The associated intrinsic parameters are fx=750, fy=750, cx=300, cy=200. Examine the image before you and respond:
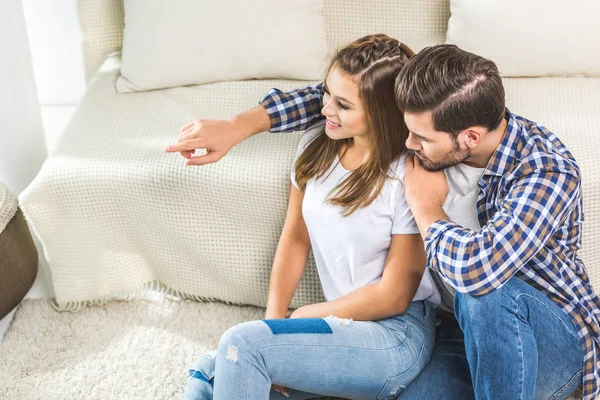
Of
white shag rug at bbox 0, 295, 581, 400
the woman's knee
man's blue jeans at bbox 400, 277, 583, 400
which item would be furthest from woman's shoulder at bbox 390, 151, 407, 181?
white shag rug at bbox 0, 295, 581, 400

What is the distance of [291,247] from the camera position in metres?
1.68

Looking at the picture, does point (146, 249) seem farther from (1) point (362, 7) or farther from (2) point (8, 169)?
(1) point (362, 7)

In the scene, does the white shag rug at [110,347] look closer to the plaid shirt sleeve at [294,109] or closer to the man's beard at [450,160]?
the plaid shirt sleeve at [294,109]

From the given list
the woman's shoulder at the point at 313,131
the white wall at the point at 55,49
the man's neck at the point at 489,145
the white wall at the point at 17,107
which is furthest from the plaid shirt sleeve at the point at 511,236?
the white wall at the point at 55,49

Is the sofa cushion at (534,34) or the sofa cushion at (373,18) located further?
the sofa cushion at (373,18)

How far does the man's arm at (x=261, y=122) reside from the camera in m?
1.68

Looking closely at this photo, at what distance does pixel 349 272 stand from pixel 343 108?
13.9 inches

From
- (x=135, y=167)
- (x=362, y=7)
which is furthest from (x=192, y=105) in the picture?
(x=362, y=7)

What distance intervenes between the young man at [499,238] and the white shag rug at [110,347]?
604mm

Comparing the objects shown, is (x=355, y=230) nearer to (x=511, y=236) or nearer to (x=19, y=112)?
(x=511, y=236)

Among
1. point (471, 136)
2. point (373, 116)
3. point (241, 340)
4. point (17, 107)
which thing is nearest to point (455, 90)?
point (471, 136)

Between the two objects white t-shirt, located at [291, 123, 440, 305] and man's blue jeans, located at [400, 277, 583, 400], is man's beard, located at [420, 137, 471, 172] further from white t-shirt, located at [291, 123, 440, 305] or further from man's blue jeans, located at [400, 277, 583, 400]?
man's blue jeans, located at [400, 277, 583, 400]

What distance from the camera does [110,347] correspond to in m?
1.82

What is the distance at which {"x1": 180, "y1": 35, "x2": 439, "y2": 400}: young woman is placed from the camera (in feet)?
4.55
